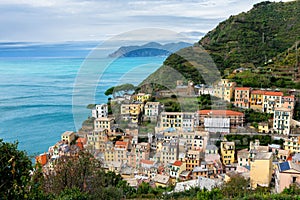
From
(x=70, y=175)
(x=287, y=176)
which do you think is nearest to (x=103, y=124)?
(x=287, y=176)

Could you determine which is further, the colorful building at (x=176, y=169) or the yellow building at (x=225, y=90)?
the yellow building at (x=225, y=90)

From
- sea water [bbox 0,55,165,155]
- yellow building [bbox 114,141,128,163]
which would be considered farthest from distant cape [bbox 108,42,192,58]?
yellow building [bbox 114,141,128,163]

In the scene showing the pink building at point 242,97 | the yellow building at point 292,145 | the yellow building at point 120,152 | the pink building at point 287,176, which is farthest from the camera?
the pink building at point 242,97

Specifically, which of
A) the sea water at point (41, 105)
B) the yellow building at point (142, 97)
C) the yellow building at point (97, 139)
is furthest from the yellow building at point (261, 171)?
the yellow building at point (142, 97)

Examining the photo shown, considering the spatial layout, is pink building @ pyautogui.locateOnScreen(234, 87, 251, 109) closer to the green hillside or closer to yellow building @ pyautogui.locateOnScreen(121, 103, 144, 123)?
the green hillside

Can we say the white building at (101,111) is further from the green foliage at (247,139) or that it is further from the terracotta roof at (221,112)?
the green foliage at (247,139)
